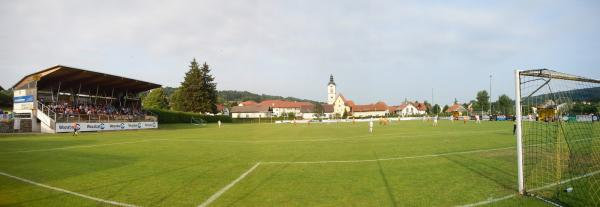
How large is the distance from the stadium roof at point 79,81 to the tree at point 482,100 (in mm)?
88610

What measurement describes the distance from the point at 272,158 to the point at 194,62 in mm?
69687

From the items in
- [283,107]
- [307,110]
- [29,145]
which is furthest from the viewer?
[307,110]

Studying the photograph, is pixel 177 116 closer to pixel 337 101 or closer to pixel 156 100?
pixel 156 100

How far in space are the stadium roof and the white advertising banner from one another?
5108 mm

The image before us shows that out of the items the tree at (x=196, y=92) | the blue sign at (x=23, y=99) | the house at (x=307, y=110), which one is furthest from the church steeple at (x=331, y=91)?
the blue sign at (x=23, y=99)

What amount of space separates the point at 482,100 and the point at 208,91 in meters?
75.8

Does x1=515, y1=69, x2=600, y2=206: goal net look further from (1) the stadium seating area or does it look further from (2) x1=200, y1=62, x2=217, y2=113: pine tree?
(2) x1=200, y1=62, x2=217, y2=113: pine tree

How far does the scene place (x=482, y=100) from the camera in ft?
346

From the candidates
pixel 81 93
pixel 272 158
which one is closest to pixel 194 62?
pixel 81 93

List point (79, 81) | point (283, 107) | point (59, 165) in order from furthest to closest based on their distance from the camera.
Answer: point (283, 107) → point (79, 81) → point (59, 165)

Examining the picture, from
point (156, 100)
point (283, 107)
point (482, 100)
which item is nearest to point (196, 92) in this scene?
point (156, 100)

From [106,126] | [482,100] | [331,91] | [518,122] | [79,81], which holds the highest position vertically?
[331,91]

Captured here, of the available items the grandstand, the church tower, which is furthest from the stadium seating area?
the church tower

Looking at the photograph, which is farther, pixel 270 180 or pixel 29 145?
pixel 29 145
